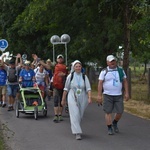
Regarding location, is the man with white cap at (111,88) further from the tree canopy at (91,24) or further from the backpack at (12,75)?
the tree canopy at (91,24)

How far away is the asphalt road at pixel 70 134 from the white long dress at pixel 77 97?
46 centimetres

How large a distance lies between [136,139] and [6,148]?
2.79 m

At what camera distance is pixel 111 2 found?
19031 millimetres

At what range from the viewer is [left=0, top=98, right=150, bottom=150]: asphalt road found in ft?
29.6

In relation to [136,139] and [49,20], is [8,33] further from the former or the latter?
[136,139]

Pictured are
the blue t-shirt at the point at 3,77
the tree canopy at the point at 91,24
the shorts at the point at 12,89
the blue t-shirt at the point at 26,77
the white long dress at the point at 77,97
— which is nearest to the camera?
the white long dress at the point at 77,97

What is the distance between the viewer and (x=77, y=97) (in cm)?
1019

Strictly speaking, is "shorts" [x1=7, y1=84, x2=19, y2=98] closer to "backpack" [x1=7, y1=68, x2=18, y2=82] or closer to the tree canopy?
"backpack" [x1=7, y1=68, x2=18, y2=82]

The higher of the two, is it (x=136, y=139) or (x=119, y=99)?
(x=119, y=99)

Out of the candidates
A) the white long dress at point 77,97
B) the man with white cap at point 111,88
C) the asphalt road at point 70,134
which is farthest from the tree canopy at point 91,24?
the white long dress at point 77,97

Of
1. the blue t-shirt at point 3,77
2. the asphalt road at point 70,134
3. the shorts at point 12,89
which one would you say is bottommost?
the asphalt road at point 70,134

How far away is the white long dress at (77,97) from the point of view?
9984 millimetres

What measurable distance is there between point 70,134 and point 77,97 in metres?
0.89

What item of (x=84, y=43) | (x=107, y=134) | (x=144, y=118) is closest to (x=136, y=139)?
(x=107, y=134)
